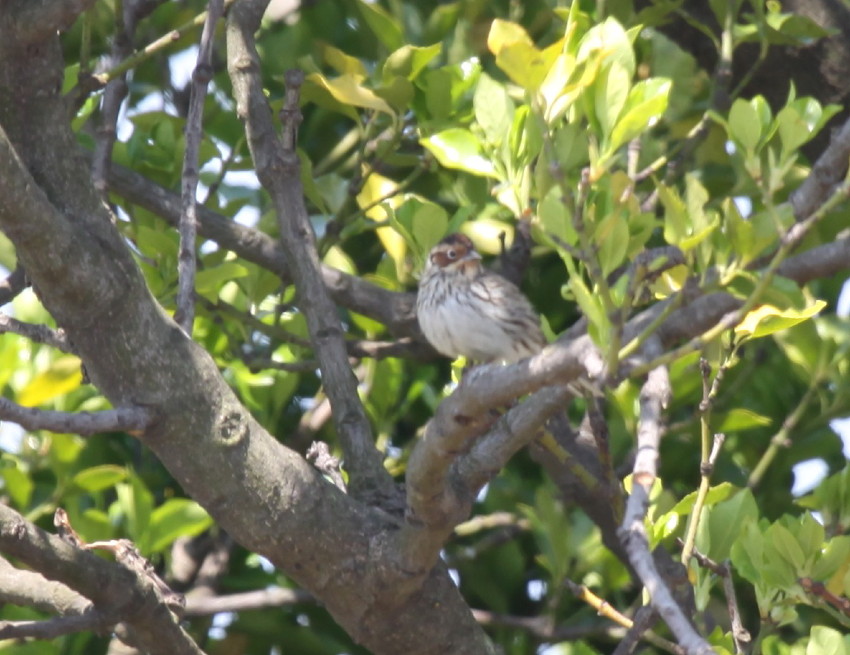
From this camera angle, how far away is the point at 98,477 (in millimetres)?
3521

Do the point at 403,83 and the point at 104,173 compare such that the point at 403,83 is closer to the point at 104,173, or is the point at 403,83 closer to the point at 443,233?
the point at 443,233

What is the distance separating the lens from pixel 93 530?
137 inches

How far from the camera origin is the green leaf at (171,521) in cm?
346

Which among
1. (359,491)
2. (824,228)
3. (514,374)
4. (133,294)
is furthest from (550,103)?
→ (824,228)

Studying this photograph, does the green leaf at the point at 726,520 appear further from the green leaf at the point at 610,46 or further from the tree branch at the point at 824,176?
the green leaf at the point at 610,46

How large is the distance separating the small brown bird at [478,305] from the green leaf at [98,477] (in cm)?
95

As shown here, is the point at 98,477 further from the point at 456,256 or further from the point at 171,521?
the point at 456,256

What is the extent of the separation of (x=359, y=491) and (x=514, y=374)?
3.34ft

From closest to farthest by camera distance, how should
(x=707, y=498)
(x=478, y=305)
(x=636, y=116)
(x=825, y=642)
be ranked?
(x=636, y=116) → (x=825, y=642) → (x=707, y=498) → (x=478, y=305)

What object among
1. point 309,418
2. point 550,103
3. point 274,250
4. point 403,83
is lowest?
point 309,418

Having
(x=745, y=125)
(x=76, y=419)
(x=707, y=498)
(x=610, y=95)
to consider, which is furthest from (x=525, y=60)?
(x=707, y=498)

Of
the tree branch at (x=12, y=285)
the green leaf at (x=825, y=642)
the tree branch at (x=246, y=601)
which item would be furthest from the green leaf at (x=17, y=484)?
the green leaf at (x=825, y=642)

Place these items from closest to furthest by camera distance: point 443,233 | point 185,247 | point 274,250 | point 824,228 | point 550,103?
point 550,103 → point 185,247 → point 443,233 → point 274,250 → point 824,228

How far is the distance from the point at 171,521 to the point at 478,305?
1163mm
